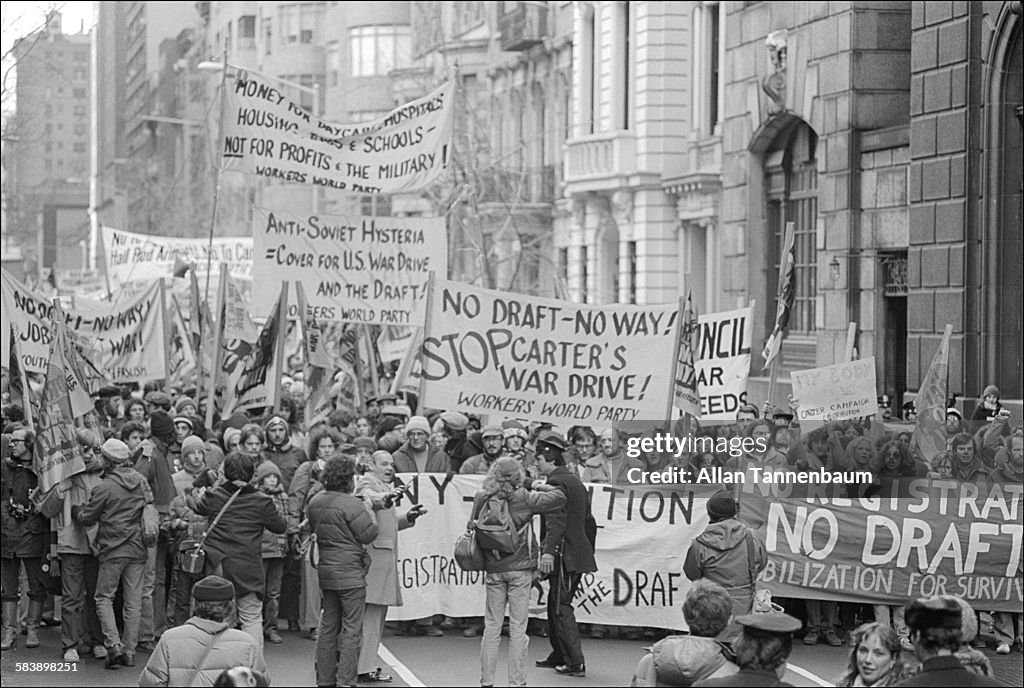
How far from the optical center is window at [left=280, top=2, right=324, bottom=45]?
80438 mm

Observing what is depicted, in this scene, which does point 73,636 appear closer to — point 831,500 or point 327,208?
point 831,500

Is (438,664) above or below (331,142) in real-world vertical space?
below

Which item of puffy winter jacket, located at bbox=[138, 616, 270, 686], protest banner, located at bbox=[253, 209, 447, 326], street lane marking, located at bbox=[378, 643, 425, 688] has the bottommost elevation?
street lane marking, located at bbox=[378, 643, 425, 688]

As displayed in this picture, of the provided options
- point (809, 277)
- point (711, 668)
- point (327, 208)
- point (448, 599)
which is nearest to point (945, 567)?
point (448, 599)

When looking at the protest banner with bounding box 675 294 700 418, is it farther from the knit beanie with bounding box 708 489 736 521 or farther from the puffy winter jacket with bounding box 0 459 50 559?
the puffy winter jacket with bounding box 0 459 50 559

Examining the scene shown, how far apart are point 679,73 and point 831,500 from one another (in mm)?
28650

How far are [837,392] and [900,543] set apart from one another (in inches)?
142

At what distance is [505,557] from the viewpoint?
11.6 metres

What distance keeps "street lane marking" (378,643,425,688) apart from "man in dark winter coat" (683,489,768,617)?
2132 mm

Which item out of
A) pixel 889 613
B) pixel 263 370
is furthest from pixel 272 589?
pixel 889 613

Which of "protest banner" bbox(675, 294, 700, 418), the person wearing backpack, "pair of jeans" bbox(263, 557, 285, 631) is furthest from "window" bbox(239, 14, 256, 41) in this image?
the person wearing backpack

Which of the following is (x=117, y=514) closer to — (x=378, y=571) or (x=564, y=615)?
(x=378, y=571)

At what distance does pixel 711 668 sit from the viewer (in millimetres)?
7727

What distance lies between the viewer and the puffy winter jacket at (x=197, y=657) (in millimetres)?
8094
